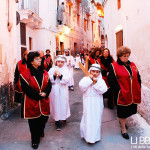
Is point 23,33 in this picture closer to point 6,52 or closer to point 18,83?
point 6,52

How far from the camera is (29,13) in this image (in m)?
10.7

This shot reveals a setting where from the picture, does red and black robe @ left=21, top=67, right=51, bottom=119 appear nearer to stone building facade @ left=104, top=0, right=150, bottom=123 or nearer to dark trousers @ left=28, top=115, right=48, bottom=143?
dark trousers @ left=28, top=115, right=48, bottom=143

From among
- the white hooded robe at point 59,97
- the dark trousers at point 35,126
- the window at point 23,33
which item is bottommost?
the dark trousers at point 35,126

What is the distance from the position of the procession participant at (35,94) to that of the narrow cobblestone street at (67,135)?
0.36 metres

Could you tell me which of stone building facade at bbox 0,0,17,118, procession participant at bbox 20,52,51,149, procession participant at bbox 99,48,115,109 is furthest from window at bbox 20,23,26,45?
procession participant at bbox 20,52,51,149

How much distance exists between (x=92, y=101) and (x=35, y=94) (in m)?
1.02

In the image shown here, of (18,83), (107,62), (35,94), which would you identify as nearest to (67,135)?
(35,94)

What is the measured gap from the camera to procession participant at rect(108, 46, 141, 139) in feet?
12.7

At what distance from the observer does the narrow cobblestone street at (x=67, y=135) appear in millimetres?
3709

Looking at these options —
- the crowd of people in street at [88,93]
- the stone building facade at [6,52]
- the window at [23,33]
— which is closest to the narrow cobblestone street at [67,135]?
the crowd of people in street at [88,93]

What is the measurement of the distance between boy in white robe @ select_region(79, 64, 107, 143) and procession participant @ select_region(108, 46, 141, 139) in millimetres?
370

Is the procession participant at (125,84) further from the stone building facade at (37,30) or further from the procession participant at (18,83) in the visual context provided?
the stone building facade at (37,30)

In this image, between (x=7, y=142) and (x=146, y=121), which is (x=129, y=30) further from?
(x=7, y=142)

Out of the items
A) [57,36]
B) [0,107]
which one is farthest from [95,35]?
[0,107]
